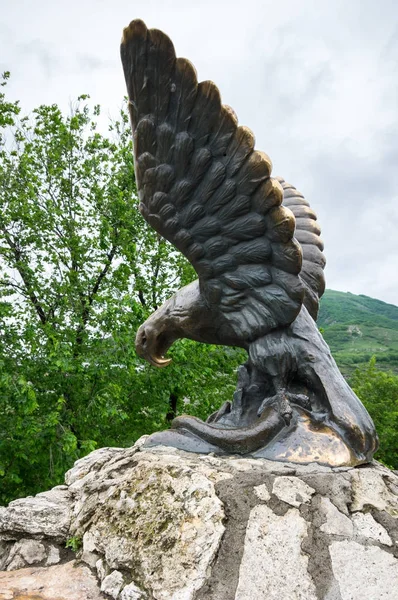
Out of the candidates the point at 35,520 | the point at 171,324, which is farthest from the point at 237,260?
the point at 35,520

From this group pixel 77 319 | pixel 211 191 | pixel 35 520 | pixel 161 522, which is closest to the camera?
pixel 161 522

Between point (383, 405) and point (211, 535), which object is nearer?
point (211, 535)

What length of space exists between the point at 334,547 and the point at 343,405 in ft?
3.28

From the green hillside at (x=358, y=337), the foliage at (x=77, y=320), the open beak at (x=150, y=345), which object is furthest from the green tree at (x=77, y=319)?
the green hillside at (x=358, y=337)

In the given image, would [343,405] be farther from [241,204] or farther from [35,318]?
[35,318]

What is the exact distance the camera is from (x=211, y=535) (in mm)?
2299

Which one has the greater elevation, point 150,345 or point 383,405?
point 383,405

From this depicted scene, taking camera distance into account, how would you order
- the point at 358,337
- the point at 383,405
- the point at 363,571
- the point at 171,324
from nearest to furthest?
1. the point at 363,571
2. the point at 171,324
3. the point at 383,405
4. the point at 358,337

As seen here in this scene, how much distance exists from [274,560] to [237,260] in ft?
5.98

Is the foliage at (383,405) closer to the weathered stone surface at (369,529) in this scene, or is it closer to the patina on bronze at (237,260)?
the patina on bronze at (237,260)

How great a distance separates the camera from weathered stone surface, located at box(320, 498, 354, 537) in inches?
91.3

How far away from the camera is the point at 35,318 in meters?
9.72

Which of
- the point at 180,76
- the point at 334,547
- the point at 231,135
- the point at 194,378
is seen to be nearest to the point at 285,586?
the point at 334,547

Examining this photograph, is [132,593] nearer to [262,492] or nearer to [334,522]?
[262,492]
